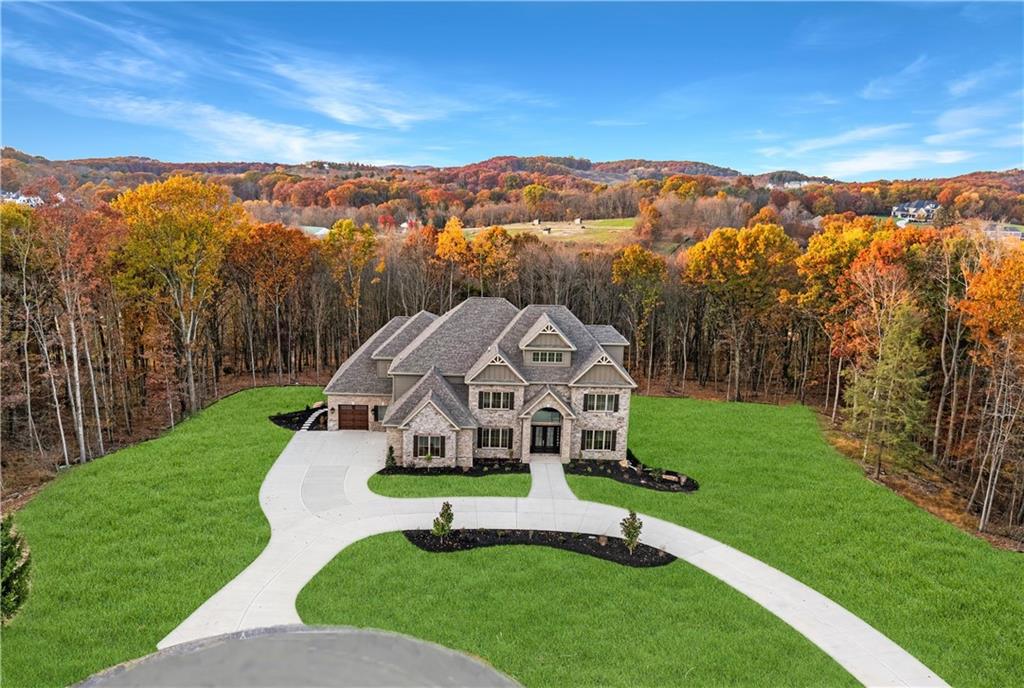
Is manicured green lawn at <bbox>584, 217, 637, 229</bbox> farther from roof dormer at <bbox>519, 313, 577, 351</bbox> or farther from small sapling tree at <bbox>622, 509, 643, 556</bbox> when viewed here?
small sapling tree at <bbox>622, 509, 643, 556</bbox>

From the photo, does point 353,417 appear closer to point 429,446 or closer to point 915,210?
point 429,446

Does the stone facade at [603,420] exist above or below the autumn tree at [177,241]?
below

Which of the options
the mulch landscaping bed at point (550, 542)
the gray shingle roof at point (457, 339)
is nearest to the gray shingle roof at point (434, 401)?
the gray shingle roof at point (457, 339)

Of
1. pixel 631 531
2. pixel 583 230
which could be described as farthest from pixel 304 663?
pixel 583 230

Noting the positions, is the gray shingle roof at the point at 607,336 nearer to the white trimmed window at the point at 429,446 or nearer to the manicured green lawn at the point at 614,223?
the white trimmed window at the point at 429,446

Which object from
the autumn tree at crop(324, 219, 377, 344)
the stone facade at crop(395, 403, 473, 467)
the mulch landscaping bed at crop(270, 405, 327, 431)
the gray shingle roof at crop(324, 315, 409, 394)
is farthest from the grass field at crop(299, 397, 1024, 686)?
the autumn tree at crop(324, 219, 377, 344)
